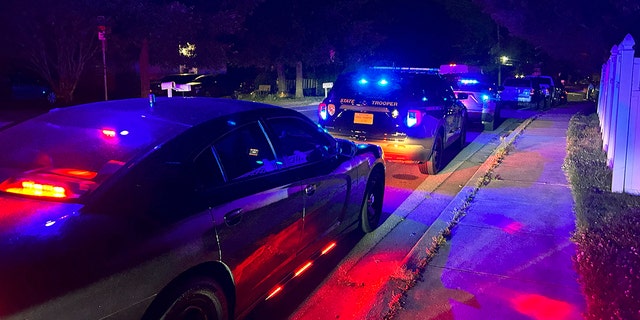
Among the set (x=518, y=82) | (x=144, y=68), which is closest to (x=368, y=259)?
(x=144, y=68)

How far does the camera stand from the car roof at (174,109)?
12.4 ft

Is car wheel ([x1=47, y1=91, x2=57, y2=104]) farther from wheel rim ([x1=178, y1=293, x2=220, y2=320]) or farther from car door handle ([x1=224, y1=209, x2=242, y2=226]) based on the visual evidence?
wheel rim ([x1=178, y1=293, x2=220, y2=320])

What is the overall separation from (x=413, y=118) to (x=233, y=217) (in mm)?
5647

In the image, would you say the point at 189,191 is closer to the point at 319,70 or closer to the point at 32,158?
Answer: the point at 32,158

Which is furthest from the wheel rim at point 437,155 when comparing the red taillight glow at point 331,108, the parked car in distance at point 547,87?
the parked car in distance at point 547,87

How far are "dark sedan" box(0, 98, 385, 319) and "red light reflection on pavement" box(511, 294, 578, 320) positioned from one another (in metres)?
1.71

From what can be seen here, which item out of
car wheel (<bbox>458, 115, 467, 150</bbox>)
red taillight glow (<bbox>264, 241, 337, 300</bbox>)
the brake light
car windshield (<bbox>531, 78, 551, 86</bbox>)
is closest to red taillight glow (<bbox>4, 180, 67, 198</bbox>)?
red taillight glow (<bbox>264, 241, 337, 300</bbox>)

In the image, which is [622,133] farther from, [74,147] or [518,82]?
[518,82]

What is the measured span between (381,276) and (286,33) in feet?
84.5

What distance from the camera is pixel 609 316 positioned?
382 cm

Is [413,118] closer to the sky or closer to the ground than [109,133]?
closer to the ground

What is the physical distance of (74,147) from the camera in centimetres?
350

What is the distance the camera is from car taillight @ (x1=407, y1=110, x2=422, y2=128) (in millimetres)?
8555

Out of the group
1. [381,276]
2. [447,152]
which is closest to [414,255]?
[381,276]
